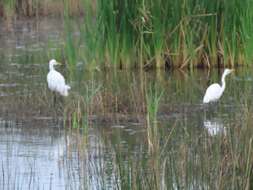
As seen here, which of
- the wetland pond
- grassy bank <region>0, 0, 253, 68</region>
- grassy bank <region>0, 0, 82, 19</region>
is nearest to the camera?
the wetland pond

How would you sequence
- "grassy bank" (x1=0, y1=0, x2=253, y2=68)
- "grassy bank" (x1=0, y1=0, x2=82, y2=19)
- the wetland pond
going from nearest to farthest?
the wetland pond
"grassy bank" (x1=0, y1=0, x2=253, y2=68)
"grassy bank" (x1=0, y1=0, x2=82, y2=19)

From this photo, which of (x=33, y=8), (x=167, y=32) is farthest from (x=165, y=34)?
(x=33, y=8)

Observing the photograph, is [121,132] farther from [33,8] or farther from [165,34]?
[33,8]

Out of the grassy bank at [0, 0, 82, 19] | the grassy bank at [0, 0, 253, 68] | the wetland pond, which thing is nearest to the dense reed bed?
the grassy bank at [0, 0, 253, 68]

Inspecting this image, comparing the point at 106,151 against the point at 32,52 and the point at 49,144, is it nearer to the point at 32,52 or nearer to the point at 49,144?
the point at 49,144

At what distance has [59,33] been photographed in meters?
20.1

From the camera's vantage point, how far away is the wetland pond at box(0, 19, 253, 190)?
6492 millimetres

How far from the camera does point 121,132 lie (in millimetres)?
9828

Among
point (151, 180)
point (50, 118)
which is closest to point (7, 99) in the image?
point (50, 118)

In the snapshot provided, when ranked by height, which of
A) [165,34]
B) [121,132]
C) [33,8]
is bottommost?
[121,132]

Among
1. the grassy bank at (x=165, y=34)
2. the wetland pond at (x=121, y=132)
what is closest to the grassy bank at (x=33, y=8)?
the wetland pond at (x=121, y=132)

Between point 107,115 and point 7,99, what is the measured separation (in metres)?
1.88

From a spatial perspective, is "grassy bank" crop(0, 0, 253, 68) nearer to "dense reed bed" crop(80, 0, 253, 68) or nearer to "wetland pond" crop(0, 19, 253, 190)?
"dense reed bed" crop(80, 0, 253, 68)

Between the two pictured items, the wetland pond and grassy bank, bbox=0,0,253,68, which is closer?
the wetland pond
